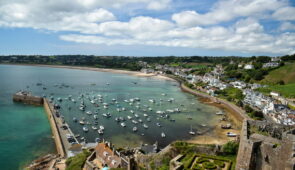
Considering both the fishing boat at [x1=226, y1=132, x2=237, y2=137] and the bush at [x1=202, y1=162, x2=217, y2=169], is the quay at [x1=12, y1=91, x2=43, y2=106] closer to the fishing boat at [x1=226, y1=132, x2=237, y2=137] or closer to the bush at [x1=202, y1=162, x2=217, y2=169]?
the fishing boat at [x1=226, y1=132, x2=237, y2=137]

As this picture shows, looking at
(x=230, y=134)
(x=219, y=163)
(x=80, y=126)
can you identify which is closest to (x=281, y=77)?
(x=230, y=134)

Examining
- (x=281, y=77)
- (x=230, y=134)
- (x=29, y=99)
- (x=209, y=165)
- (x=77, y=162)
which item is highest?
(x=281, y=77)

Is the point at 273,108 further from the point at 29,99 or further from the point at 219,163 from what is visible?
the point at 29,99

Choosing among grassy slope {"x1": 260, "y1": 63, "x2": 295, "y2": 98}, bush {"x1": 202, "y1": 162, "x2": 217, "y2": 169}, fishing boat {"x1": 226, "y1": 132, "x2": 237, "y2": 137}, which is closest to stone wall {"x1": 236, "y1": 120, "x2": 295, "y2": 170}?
bush {"x1": 202, "y1": 162, "x2": 217, "y2": 169}

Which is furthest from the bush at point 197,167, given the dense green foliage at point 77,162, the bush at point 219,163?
the dense green foliage at point 77,162

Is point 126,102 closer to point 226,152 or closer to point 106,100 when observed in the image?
point 106,100

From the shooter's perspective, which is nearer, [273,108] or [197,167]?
[197,167]

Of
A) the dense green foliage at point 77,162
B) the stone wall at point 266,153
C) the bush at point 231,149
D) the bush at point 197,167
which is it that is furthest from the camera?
the dense green foliage at point 77,162

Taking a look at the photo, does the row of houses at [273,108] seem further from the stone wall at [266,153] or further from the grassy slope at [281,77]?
the stone wall at [266,153]
